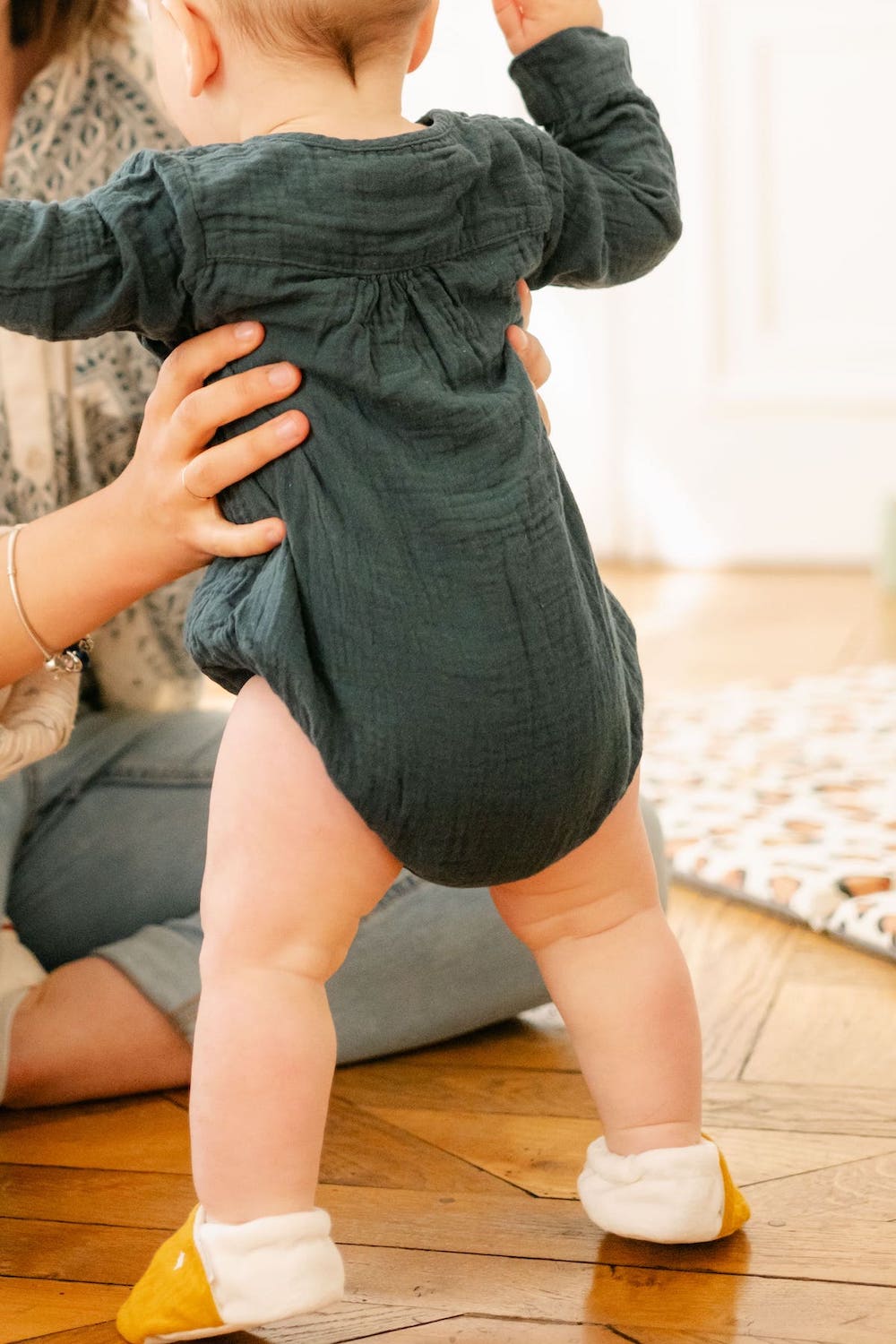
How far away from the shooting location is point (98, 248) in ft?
2.15

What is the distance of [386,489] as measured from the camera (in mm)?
670

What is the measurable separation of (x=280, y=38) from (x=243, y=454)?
0.18 meters

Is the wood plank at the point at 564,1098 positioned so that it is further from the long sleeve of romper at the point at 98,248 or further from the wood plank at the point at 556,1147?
the long sleeve of romper at the point at 98,248

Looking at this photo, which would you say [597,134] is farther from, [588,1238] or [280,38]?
[588,1238]

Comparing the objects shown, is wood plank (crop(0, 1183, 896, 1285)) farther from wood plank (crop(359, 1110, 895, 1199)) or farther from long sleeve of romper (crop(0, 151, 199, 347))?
long sleeve of romper (crop(0, 151, 199, 347))

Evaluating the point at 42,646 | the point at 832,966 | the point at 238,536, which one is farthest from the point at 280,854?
the point at 832,966

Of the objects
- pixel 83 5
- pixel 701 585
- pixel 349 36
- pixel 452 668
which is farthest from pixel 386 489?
pixel 701 585

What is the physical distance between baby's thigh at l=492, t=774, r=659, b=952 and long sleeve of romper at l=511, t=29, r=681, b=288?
0.27 m

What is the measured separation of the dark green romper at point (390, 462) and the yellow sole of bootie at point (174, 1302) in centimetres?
20

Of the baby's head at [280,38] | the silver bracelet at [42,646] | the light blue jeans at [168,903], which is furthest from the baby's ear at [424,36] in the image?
the light blue jeans at [168,903]

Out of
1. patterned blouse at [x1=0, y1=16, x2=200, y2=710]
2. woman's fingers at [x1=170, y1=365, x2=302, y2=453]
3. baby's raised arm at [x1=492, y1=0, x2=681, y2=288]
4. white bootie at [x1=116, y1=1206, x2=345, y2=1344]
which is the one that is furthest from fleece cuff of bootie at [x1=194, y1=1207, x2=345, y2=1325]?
patterned blouse at [x1=0, y1=16, x2=200, y2=710]

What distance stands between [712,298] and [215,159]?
2.00 meters

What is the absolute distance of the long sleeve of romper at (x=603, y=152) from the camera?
2.52 ft

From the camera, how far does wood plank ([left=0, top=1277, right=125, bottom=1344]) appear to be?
2.36 feet
